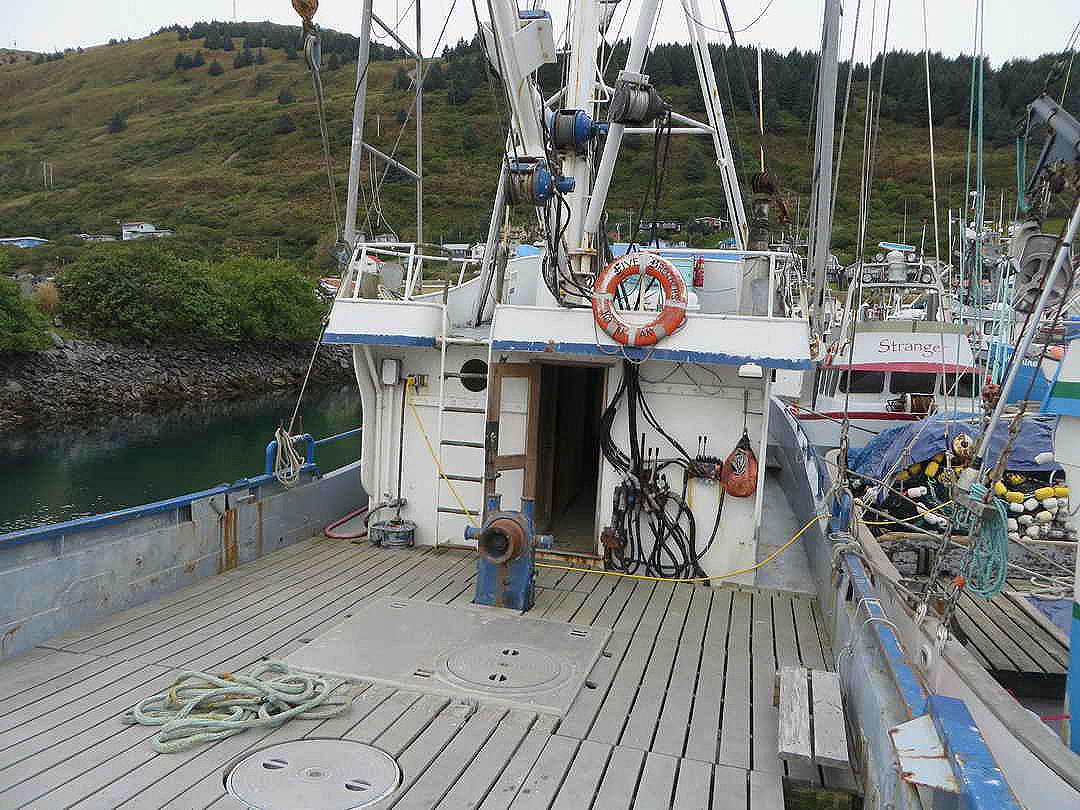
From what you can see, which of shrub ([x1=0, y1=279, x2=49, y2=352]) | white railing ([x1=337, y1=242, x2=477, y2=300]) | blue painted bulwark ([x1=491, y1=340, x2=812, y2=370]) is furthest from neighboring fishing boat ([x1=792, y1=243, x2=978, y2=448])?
shrub ([x1=0, y1=279, x2=49, y2=352])

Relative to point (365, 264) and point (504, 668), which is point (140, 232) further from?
point (504, 668)

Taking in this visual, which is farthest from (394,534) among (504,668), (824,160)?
(824,160)

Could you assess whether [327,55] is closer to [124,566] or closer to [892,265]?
[892,265]

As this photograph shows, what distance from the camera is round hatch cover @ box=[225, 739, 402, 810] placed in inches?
141

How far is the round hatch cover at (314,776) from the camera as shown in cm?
359

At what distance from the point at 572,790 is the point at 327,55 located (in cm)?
12990

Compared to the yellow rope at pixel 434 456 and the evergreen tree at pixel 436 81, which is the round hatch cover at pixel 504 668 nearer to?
the yellow rope at pixel 434 456

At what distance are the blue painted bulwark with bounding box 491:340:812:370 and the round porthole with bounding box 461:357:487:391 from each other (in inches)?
27.3

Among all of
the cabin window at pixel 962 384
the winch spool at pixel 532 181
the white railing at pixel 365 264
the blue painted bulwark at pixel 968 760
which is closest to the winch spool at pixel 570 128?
the winch spool at pixel 532 181

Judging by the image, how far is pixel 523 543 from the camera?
6.04 metres

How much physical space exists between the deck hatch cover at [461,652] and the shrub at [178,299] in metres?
30.1

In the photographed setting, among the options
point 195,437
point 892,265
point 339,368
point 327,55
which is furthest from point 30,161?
point 892,265

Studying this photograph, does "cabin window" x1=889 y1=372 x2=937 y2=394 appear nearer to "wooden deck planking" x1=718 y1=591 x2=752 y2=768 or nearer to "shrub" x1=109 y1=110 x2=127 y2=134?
"wooden deck planking" x1=718 y1=591 x2=752 y2=768

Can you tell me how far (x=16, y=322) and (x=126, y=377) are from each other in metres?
5.11
